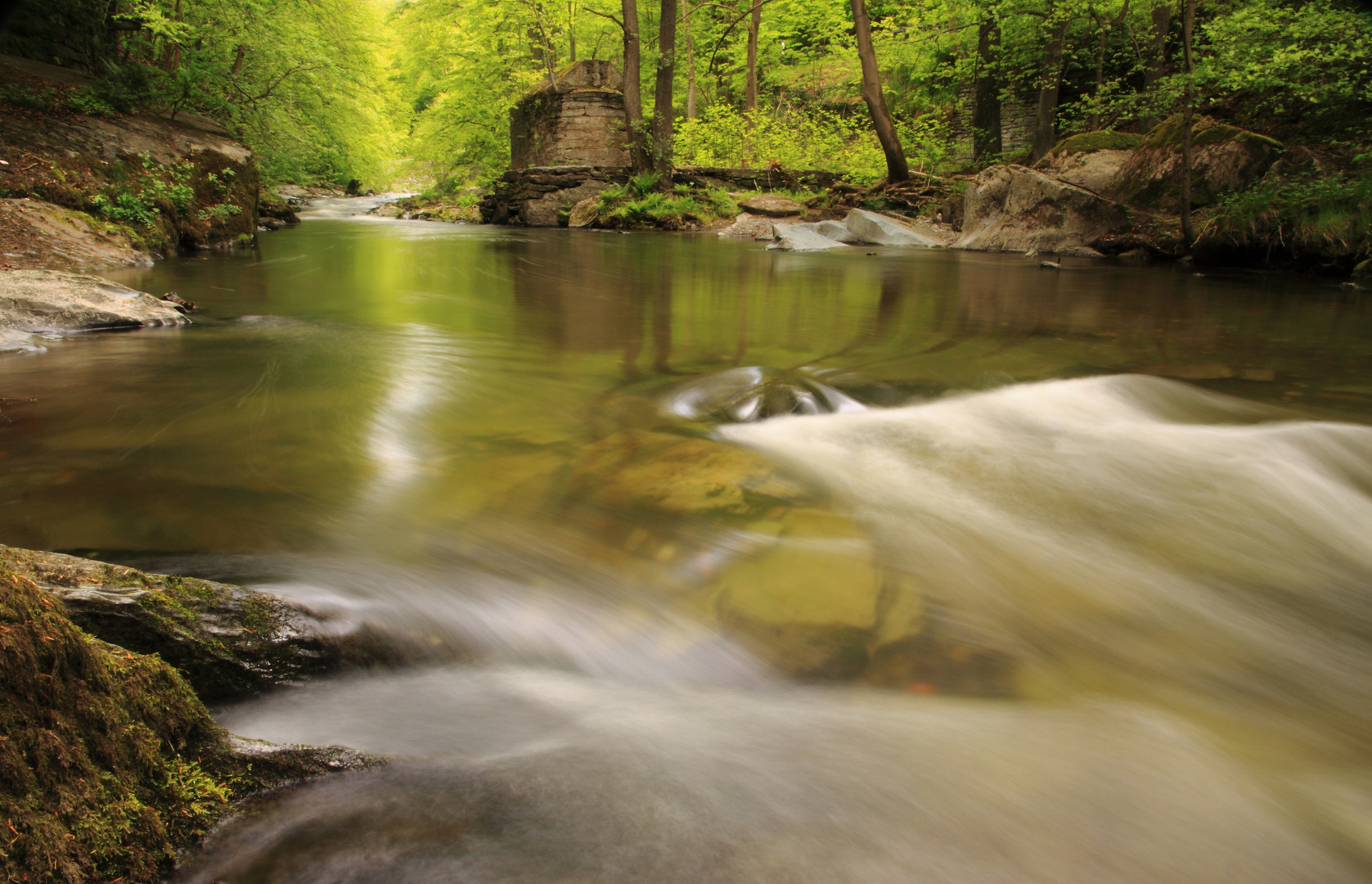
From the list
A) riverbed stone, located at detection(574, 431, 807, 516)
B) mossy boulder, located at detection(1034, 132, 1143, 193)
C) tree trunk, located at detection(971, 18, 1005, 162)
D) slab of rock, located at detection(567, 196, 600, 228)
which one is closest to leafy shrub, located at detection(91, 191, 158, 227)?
riverbed stone, located at detection(574, 431, 807, 516)

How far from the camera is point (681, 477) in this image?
300cm

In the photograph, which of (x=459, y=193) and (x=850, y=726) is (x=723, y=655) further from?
(x=459, y=193)

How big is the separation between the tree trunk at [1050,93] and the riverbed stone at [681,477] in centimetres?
1543

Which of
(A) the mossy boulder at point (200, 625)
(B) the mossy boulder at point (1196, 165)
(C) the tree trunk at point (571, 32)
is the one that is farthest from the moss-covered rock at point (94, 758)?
(C) the tree trunk at point (571, 32)

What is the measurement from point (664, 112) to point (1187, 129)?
13744 mm

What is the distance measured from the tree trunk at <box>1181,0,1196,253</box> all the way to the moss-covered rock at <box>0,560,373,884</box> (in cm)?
1156

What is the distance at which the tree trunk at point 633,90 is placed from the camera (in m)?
19.3

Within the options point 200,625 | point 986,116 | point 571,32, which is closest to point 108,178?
point 200,625

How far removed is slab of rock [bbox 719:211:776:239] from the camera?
17656mm

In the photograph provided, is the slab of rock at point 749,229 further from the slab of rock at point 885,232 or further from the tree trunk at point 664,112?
the tree trunk at point 664,112

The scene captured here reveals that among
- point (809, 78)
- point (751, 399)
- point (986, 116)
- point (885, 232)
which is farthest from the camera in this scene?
point (809, 78)

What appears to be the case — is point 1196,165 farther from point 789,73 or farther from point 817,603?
point 789,73

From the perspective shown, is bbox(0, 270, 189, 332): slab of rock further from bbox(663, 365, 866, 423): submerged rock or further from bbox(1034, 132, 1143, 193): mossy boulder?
bbox(1034, 132, 1143, 193): mossy boulder

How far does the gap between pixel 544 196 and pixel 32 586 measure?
2310 cm
